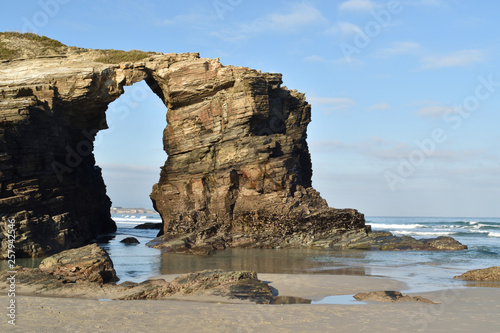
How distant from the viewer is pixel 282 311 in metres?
13.2

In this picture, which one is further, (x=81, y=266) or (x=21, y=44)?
(x=21, y=44)

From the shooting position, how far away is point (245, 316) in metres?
12.4

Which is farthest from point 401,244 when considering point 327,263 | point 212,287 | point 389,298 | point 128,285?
point 128,285

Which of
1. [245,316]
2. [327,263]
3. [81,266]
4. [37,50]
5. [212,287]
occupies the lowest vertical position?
[327,263]

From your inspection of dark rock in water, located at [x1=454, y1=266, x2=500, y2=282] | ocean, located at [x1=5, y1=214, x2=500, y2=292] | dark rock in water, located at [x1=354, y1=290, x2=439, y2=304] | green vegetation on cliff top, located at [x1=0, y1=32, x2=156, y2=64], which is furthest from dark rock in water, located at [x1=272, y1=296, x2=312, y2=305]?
green vegetation on cliff top, located at [x1=0, y1=32, x2=156, y2=64]

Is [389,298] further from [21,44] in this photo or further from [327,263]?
[21,44]

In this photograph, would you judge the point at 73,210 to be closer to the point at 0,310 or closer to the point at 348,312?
the point at 0,310

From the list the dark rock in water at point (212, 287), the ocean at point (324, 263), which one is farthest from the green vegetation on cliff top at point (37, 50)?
the dark rock in water at point (212, 287)

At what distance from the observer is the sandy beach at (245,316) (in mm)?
11133

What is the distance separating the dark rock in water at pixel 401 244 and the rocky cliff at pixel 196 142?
45.5 inches

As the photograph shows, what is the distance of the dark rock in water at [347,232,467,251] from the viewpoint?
1382 inches

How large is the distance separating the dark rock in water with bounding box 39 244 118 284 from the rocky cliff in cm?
1450

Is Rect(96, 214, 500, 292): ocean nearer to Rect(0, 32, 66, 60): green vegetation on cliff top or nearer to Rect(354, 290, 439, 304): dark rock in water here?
Rect(354, 290, 439, 304): dark rock in water

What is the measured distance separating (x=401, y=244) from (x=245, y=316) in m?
26.0
